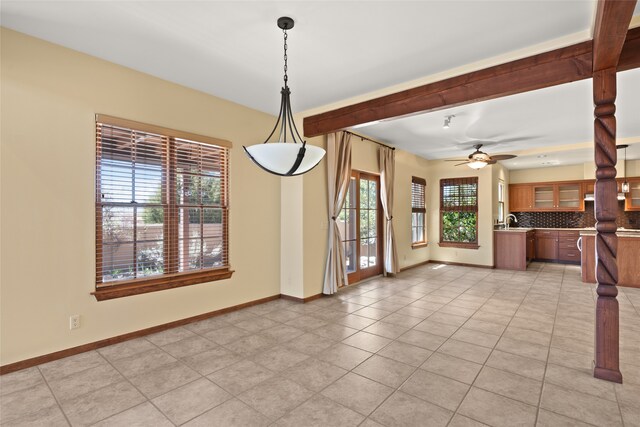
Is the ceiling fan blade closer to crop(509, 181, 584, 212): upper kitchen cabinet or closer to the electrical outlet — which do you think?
crop(509, 181, 584, 212): upper kitchen cabinet

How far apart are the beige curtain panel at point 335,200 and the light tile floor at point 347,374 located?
0.88m

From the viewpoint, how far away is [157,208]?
3.76 metres

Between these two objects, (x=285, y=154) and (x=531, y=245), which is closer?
(x=285, y=154)

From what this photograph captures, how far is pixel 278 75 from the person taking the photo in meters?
3.67

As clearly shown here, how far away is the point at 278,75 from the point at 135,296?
2935mm

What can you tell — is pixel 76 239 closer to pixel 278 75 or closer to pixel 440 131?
pixel 278 75

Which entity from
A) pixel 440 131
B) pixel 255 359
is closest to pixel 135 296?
pixel 255 359

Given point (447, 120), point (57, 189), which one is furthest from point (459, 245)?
point (57, 189)

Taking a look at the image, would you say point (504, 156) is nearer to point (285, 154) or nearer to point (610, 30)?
point (610, 30)

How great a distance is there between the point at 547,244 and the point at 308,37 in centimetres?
939

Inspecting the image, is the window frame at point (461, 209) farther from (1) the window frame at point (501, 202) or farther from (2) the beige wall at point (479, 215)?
(1) the window frame at point (501, 202)

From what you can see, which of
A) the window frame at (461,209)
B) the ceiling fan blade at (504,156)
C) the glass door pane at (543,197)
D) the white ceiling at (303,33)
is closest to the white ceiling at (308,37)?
the white ceiling at (303,33)

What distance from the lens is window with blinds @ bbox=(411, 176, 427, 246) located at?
8.30 meters

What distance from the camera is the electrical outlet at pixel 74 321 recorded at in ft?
10.3
